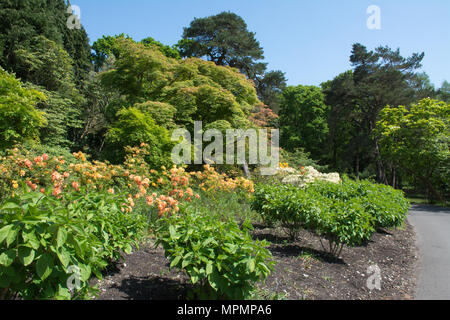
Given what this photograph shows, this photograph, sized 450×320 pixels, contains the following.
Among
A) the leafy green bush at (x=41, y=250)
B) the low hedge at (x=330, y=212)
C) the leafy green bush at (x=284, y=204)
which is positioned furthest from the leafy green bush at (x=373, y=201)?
the leafy green bush at (x=41, y=250)

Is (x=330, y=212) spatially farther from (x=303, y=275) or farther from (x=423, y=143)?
(x=423, y=143)

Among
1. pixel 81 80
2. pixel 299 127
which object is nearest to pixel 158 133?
pixel 81 80

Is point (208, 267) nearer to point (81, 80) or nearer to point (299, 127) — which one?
point (81, 80)

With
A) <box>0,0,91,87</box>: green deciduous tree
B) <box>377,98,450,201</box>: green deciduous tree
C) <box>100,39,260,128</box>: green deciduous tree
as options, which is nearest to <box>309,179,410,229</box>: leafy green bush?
<box>100,39,260,128</box>: green deciduous tree

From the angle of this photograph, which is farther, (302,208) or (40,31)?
(40,31)

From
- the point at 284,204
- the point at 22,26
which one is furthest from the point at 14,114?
the point at 284,204

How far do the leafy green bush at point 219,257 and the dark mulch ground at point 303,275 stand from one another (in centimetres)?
58

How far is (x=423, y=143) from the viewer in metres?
14.5

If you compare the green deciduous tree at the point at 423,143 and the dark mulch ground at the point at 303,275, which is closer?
the dark mulch ground at the point at 303,275

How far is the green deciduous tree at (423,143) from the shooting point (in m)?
13.9

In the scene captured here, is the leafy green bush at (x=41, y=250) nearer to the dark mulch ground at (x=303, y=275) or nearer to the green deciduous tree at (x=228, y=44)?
the dark mulch ground at (x=303, y=275)

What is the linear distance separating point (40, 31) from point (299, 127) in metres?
19.9

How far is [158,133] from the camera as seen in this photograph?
888cm

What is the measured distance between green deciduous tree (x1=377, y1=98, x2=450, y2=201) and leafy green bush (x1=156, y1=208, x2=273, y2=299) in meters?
14.7
